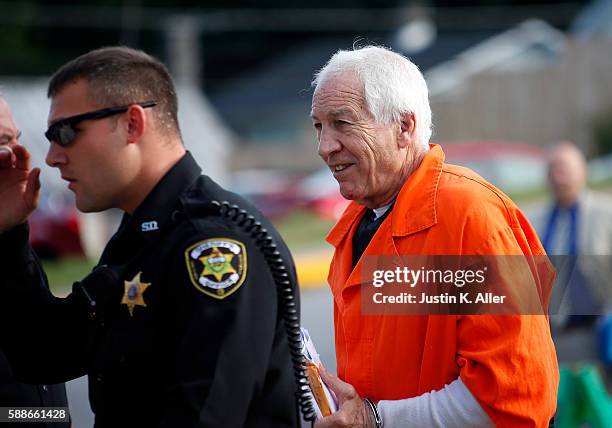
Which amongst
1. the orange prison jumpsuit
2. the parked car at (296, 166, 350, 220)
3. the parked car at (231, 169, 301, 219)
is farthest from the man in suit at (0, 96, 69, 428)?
the parked car at (231, 169, 301, 219)

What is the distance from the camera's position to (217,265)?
2471 mm

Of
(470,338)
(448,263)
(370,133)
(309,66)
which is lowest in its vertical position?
(470,338)

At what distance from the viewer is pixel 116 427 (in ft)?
8.41

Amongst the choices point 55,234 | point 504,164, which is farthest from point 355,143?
point 504,164

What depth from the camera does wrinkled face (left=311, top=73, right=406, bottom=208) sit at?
2850 mm

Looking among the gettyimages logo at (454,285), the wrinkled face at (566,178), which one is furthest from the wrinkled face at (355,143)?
the wrinkled face at (566,178)

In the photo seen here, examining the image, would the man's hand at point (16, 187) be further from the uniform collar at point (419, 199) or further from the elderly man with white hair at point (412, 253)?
the uniform collar at point (419, 199)

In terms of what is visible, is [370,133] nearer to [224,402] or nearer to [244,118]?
[224,402]

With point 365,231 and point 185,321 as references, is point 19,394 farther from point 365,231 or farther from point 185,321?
point 365,231

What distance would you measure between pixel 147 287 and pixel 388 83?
2.94 feet

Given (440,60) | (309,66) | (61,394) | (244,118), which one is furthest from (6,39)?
(61,394)

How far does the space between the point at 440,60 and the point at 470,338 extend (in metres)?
39.1

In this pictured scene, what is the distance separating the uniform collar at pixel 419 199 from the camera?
2.74 metres

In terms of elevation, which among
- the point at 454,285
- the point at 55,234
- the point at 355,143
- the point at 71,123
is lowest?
the point at 454,285
